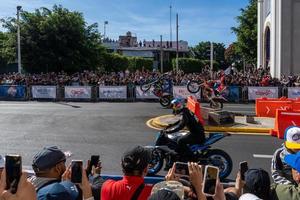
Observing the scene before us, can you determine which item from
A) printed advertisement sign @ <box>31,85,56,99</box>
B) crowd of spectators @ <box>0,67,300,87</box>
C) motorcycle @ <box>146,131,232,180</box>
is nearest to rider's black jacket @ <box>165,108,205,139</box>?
motorcycle @ <box>146,131,232,180</box>

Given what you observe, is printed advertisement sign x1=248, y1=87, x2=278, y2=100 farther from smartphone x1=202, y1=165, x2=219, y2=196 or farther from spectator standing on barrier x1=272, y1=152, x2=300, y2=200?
smartphone x1=202, y1=165, x2=219, y2=196

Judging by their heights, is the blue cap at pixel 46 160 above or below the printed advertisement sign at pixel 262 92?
below

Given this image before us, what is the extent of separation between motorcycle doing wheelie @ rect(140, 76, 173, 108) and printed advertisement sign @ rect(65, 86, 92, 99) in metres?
3.40

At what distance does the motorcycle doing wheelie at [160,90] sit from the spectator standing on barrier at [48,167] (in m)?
19.1

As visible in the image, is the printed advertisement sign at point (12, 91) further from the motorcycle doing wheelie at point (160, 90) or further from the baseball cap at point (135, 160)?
the baseball cap at point (135, 160)

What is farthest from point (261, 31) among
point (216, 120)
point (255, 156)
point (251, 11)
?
point (255, 156)

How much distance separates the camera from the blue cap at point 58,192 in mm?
3443

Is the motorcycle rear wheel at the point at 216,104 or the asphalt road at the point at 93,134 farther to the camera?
the motorcycle rear wheel at the point at 216,104

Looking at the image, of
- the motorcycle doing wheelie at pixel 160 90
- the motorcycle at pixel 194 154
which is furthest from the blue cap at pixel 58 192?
the motorcycle doing wheelie at pixel 160 90

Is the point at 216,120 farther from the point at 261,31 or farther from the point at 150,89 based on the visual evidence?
the point at 261,31

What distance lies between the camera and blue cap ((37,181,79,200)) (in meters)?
3.44

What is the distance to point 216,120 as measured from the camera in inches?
652

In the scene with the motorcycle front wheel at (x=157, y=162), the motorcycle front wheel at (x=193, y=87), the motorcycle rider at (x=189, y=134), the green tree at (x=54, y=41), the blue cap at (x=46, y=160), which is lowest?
the motorcycle front wheel at (x=157, y=162)

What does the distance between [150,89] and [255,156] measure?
16.0 metres
